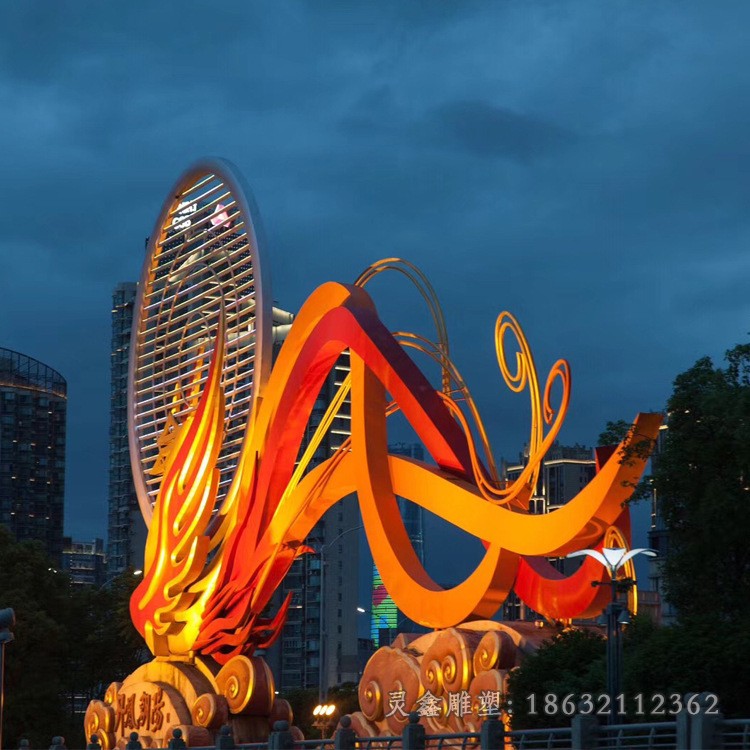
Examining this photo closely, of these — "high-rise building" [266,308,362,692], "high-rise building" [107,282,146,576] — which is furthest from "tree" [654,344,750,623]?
"high-rise building" [107,282,146,576]

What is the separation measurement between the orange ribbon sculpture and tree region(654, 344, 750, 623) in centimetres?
122

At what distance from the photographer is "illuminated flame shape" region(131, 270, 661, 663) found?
24484 millimetres

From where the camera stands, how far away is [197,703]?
93.1ft

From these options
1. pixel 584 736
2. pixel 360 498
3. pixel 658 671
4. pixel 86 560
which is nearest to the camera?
pixel 584 736

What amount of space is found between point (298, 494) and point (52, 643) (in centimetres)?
1763

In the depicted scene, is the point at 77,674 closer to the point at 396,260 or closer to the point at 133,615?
the point at 133,615

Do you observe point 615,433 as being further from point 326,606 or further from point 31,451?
point 31,451

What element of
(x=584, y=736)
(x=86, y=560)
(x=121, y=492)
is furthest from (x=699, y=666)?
(x=86, y=560)

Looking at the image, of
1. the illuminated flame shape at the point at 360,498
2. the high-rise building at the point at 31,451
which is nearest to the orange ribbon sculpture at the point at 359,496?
the illuminated flame shape at the point at 360,498

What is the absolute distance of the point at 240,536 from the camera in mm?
29656

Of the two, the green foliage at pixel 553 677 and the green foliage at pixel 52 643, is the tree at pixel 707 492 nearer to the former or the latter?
the green foliage at pixel 553 677

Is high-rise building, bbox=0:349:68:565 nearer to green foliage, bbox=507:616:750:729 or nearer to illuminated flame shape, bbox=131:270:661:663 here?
illuminated flame shape, bbox=131:270:661:663

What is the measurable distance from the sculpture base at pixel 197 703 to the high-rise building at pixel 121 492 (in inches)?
2330

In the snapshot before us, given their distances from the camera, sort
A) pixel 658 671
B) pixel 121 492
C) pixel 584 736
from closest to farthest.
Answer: pixel 584 736, pixel 658 671, pixel 121 492
